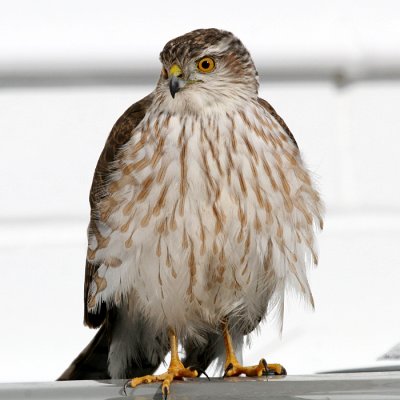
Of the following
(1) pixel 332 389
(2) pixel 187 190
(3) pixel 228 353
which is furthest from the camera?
(3) pixel 228 353

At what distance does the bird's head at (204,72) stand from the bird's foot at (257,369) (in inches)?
31.5

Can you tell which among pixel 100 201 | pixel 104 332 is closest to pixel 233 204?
pixel 100 201

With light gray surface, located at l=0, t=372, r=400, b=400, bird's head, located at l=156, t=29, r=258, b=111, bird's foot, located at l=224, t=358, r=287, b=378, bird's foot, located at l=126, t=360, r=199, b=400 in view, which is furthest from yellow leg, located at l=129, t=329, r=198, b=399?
bird's head, located at l=156, t=29, r=258, b=111

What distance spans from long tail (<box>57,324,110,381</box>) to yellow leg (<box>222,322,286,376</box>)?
0.43 metres

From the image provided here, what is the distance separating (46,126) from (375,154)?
1.55 metres

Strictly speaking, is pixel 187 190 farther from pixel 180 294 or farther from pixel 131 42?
pixel 131 42

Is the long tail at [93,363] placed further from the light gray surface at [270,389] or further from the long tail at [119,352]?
the light gray surface at [270,389]

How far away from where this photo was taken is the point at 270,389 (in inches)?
115

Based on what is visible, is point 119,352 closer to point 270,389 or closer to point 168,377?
point 168,377

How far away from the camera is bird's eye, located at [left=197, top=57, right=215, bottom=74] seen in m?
3.97

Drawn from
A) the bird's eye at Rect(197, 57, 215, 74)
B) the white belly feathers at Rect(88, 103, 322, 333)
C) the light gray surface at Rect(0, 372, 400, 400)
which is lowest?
the light gray surface at Rect(0, 372, 400, 400)

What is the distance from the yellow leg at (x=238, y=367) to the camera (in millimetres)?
3715

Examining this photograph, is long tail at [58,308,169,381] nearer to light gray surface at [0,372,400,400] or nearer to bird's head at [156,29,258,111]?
bird's head at [156,29,258,111]

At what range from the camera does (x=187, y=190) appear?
3760mm
